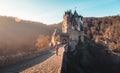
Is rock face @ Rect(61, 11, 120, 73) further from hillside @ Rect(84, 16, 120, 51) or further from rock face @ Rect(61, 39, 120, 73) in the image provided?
hillside @ Rect(84, 16, 120, 51)

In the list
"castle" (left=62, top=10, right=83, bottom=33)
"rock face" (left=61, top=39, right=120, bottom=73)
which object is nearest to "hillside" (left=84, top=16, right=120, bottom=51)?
"rock face" (left=61, top=39, right=120, bottom=73)

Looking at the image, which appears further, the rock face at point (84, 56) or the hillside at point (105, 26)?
the hillside at point (105, 26)

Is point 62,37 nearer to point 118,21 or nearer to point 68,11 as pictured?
point 68,11

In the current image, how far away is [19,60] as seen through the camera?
897 inches

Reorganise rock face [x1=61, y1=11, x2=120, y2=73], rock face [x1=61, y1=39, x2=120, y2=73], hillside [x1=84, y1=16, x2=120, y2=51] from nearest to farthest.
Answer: rock face [x1=61, y1=39, x2=120, y2=73] → rock face [x1=61, y1=11, x2=120, y2=73] → hillside [x1=84, y1=16, x2=120, y2=51]

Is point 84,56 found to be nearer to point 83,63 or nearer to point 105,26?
point 83,63

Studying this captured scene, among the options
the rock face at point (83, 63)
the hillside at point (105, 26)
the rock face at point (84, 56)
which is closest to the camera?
the rock face at point (83, 63)

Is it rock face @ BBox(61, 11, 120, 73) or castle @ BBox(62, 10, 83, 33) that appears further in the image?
castle @ BBox(62, 10, 83, 33)

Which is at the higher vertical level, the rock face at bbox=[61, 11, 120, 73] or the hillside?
the hillside

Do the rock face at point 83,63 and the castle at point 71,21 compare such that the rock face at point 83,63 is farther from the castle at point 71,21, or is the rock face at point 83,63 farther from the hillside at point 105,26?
the hillside at point 105,26

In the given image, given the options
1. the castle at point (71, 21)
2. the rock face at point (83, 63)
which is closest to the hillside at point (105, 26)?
the rock face at point (83, 63)

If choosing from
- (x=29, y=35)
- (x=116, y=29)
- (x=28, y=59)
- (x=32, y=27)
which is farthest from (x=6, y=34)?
(x=116, y=29)

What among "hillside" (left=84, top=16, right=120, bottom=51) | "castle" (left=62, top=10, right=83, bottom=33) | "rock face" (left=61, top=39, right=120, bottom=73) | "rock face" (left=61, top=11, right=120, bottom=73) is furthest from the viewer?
"hillside" (left=84, top=16, right=120, bottom=51)

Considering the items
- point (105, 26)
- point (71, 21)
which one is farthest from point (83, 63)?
point (105, 26)
